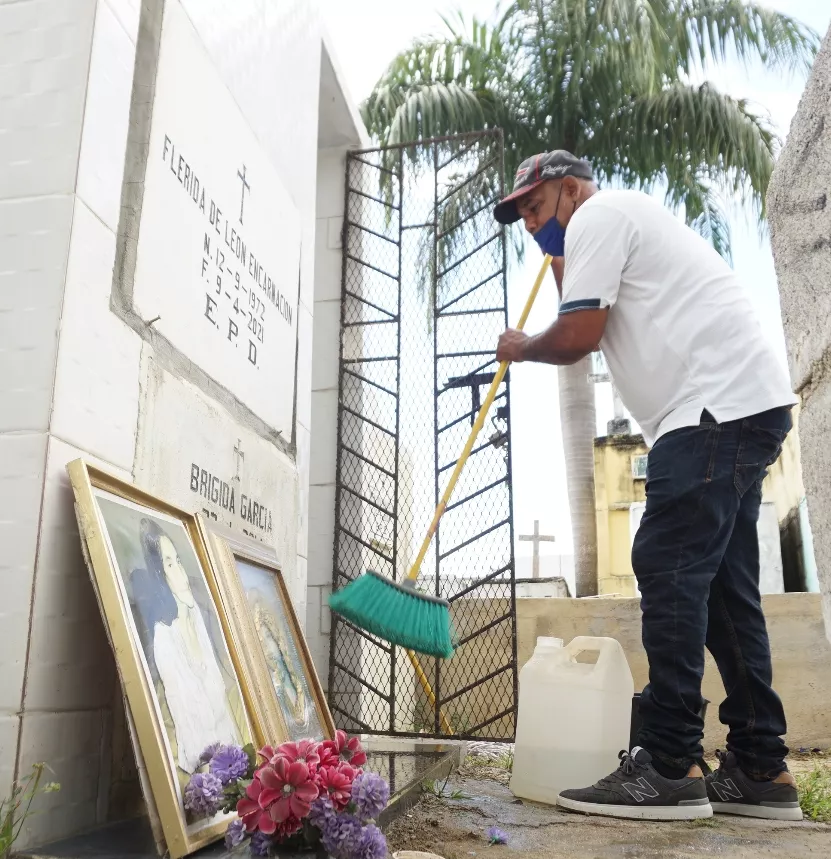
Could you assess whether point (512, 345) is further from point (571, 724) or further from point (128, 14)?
point (128, 14)

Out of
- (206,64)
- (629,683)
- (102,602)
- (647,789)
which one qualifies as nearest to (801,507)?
(629,683)

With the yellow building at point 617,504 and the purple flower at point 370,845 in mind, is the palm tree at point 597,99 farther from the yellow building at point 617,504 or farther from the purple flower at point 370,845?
the purple flower at point 370,845

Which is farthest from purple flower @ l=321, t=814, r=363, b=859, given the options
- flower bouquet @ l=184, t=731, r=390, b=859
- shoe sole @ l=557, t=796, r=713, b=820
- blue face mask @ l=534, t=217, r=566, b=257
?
blue face mask @ l=534, t=217, r=566, b=257

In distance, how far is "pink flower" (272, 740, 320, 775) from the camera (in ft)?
4.18

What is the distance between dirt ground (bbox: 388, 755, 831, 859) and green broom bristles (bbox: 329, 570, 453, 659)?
1.37 feet

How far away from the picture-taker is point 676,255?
2266 mm

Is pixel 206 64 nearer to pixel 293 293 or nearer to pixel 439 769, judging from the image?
pixel 293 293

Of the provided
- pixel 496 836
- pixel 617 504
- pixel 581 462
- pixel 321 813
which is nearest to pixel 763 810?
pixel 496 836

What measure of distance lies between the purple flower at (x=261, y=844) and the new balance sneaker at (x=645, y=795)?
1.10 metres

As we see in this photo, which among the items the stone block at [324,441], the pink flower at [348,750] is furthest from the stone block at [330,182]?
the pink flower at [348,750]

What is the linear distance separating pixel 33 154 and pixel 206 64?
84 cm

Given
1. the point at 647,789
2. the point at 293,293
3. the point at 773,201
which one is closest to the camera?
the point at 773,201

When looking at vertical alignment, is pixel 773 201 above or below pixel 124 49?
below

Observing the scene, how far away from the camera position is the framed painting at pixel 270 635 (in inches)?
75.2
